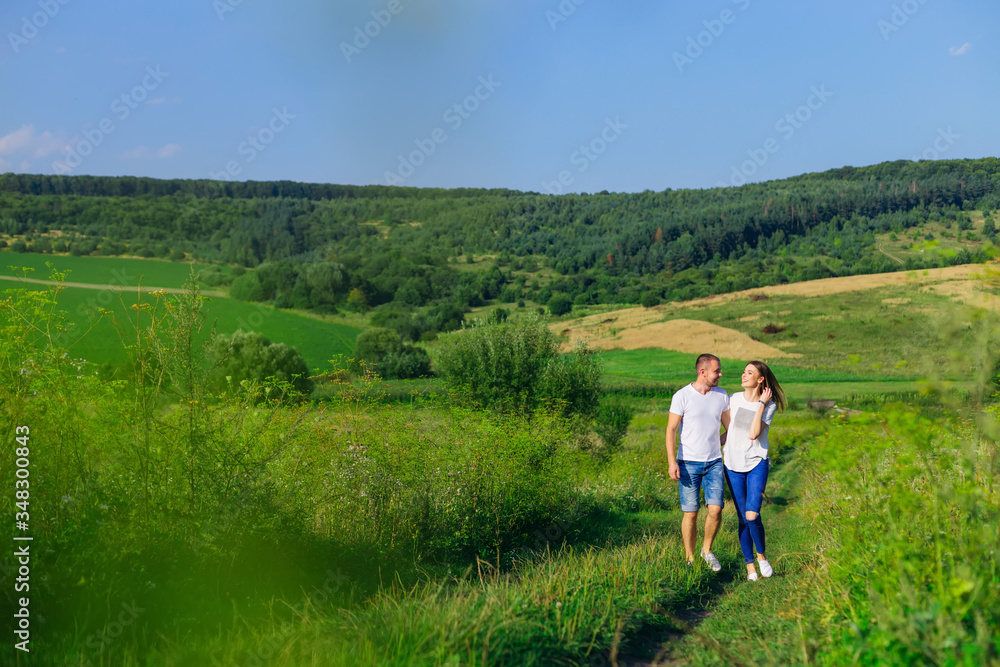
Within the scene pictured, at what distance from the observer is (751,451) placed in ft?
17.9

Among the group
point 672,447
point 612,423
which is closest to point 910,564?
point 672,447

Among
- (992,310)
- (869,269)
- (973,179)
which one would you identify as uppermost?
(973,179)

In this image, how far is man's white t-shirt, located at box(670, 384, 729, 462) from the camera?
566 centimetres

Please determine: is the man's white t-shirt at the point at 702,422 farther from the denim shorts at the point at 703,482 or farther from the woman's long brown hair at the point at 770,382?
the woman's long brown hair at the point at 770,382

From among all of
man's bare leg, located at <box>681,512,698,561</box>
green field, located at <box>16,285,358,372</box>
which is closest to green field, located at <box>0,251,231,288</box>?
green field, located at <box>16,285,358,372</box>

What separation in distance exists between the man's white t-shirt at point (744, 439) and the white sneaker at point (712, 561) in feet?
2.74

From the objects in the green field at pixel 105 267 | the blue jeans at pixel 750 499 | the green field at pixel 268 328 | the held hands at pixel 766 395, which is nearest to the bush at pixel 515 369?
Answer: the blue jeans at pixel 750 499

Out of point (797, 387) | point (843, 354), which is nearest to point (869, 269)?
point (843, 354)

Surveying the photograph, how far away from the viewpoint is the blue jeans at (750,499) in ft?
17.8

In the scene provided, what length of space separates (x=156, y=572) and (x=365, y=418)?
10.0 feet

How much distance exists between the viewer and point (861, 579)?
3.83m

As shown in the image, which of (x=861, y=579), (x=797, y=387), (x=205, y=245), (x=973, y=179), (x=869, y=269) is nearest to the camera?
(x=861, y=579)

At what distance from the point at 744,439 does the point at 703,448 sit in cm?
36

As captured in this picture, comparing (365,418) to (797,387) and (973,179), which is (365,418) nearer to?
(797,387)
